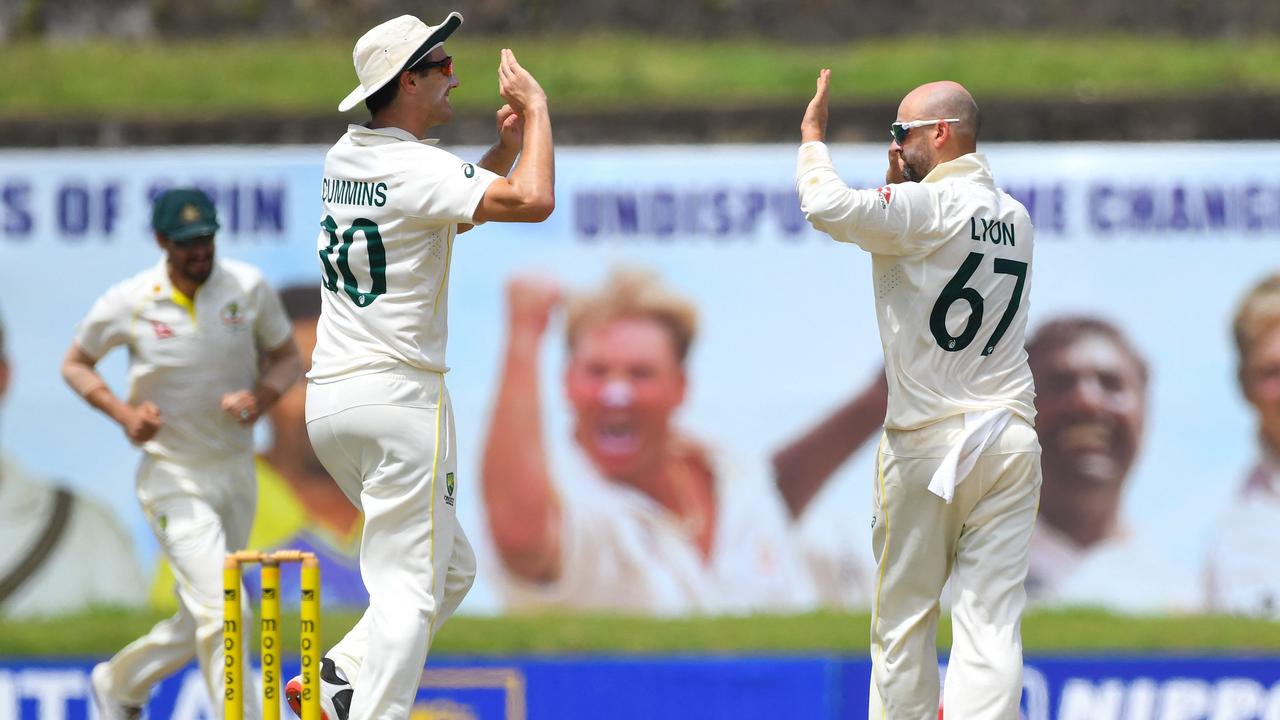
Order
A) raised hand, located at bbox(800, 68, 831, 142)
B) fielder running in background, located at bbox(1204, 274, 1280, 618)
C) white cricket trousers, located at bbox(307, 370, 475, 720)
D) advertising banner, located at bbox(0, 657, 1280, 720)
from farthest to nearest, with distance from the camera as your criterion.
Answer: fielder running in background, located at bbox(1204, 274, 1280, 618) < advertising banner, located at bbox(0, 657, 1280, 720) < raised hand, located at bbox(800, 68, 831, 142) < white cricket trousers, located at bbox(307, 370, 475, 720)

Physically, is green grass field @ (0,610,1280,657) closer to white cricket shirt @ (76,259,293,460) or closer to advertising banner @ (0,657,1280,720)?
advertising banner @ (0,657,1280,720)

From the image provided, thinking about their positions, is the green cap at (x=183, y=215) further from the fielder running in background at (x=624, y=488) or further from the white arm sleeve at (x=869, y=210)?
the fielder running in background at (x=624, y=488)

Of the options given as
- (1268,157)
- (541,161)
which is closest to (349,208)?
(541,161)

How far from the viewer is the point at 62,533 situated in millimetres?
10195

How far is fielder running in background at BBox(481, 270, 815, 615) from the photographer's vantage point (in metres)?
10.1

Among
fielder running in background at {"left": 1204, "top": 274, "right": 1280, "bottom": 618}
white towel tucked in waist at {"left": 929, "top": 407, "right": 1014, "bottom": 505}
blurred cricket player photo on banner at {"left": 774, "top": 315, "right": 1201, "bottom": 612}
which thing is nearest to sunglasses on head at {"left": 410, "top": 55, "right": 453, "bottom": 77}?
white towel tucked in waist at {"left": 929, "top": 407, "right": 1014, "bottom": 505}

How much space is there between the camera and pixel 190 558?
6.36 meters

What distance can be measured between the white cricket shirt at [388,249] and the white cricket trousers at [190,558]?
166 centimetres

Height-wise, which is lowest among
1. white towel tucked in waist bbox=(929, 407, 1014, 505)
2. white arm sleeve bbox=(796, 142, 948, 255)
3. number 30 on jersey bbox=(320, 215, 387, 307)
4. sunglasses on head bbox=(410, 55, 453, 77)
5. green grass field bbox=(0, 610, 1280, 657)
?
green grass field bbox=(0, 610, 1280, 657)

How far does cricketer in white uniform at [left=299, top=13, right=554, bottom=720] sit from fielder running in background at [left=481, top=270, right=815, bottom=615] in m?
5.16

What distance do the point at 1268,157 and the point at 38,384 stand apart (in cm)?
764

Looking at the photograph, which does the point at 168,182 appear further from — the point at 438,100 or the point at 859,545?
the point at 438,100

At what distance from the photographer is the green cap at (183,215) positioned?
20.8 feet

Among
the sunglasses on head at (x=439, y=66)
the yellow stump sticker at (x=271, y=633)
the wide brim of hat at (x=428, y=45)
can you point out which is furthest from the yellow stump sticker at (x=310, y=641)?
the sunglasses on head at (x=439, y=66)
